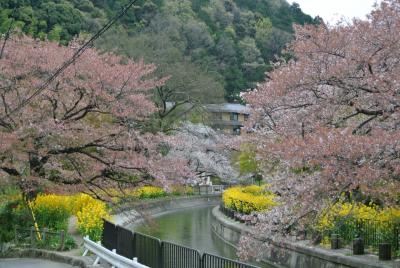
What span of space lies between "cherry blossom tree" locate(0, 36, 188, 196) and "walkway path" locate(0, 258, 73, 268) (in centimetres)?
256

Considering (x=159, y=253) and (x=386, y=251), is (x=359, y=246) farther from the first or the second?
(x=159, y=253)

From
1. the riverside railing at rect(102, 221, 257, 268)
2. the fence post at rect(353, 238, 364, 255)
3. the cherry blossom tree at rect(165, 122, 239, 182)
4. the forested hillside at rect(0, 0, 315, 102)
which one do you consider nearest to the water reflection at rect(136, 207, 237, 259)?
the riverside railing at rect(102, 221, 257, 268)

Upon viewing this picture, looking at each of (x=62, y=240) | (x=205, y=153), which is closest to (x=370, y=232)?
(x=62, y=240)

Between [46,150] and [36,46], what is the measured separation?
181 inches

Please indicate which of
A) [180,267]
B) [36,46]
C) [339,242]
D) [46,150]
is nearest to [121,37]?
[36,46]

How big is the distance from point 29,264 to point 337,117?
31.2 feet

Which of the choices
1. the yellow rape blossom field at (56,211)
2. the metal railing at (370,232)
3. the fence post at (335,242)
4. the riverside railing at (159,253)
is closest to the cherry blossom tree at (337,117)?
the riverside railing at (159,253)

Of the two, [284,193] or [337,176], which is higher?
[337,176]

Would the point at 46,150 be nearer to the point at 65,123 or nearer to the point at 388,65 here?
the point at 65,123

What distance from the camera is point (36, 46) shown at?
63.3 ft

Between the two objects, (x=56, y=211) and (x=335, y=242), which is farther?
(x=56, y=211)

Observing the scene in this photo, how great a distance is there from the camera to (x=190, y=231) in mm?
29406

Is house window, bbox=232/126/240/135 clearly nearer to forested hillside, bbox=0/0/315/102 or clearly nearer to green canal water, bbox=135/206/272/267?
forested hillside, bbox=0/0/315/102

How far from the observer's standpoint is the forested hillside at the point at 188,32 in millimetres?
48594
